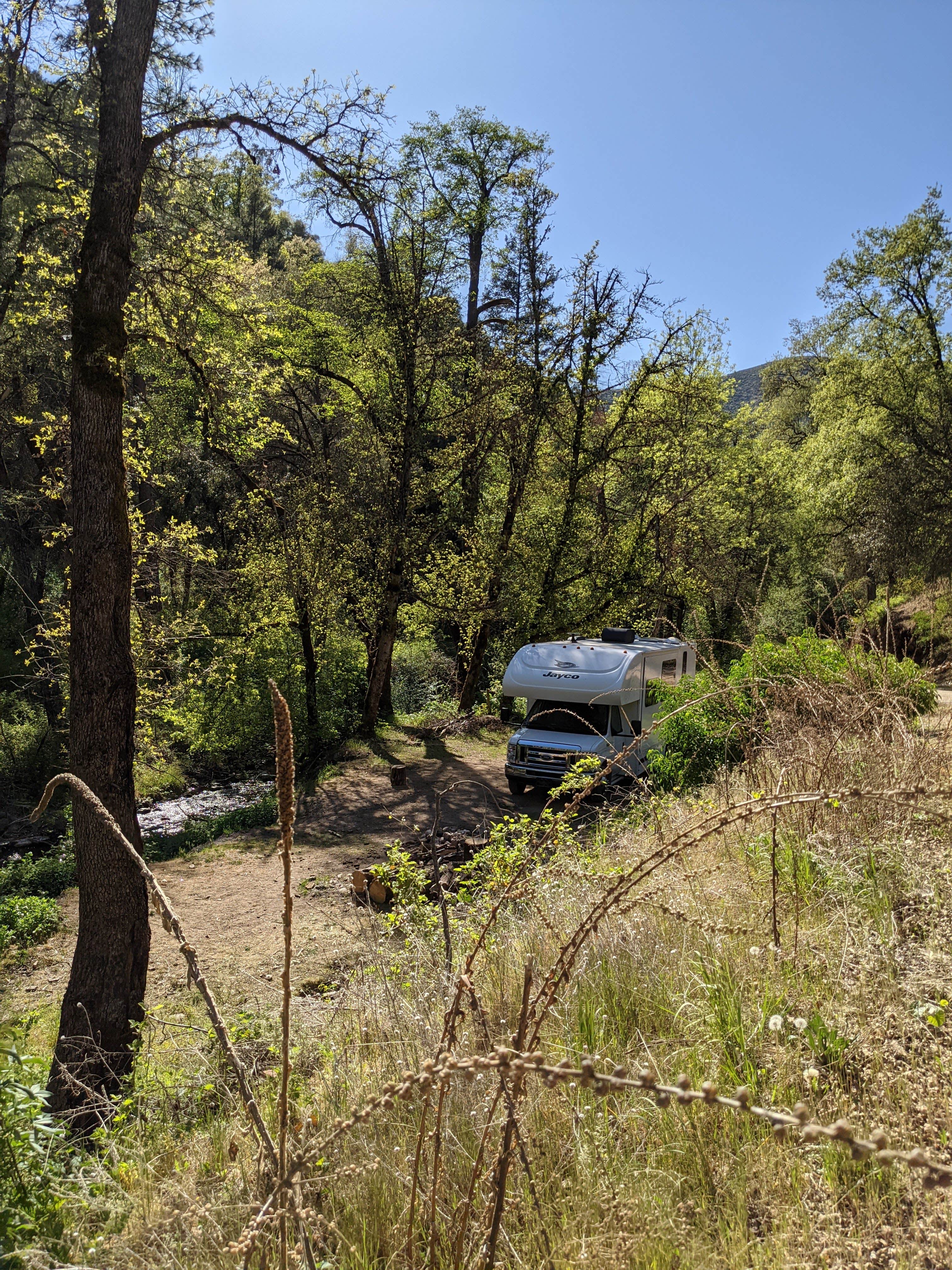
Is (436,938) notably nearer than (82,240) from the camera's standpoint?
Yes

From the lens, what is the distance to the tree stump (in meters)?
15.9

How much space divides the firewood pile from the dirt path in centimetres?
28

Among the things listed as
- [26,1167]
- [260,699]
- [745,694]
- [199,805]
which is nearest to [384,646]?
[260,699]

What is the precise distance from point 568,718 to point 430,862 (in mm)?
4872

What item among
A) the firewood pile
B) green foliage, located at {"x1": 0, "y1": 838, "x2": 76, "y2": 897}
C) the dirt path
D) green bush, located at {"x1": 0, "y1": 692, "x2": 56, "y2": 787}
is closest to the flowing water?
green foliage, located at {"x1": 0, "y1": 838, "x2": 76, "y2": 897}

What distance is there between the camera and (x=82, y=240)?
6.02 m

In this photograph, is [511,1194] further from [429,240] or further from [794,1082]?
[429,240]

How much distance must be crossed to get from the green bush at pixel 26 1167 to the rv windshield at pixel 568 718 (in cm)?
1052

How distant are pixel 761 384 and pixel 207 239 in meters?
43.0

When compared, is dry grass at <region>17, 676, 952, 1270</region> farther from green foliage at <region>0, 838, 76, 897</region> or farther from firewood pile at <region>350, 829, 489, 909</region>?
green foliage at <region>0, 838, 76, 897</region>

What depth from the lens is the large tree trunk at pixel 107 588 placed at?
538 centimetres

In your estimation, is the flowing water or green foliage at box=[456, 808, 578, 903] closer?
Result: green foliage at box=[456, 808, 578, 903]

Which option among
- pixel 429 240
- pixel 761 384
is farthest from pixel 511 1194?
pixel 761 384

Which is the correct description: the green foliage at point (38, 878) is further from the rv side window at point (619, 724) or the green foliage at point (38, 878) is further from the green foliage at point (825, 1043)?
the green foliage at point (825, 1043)
